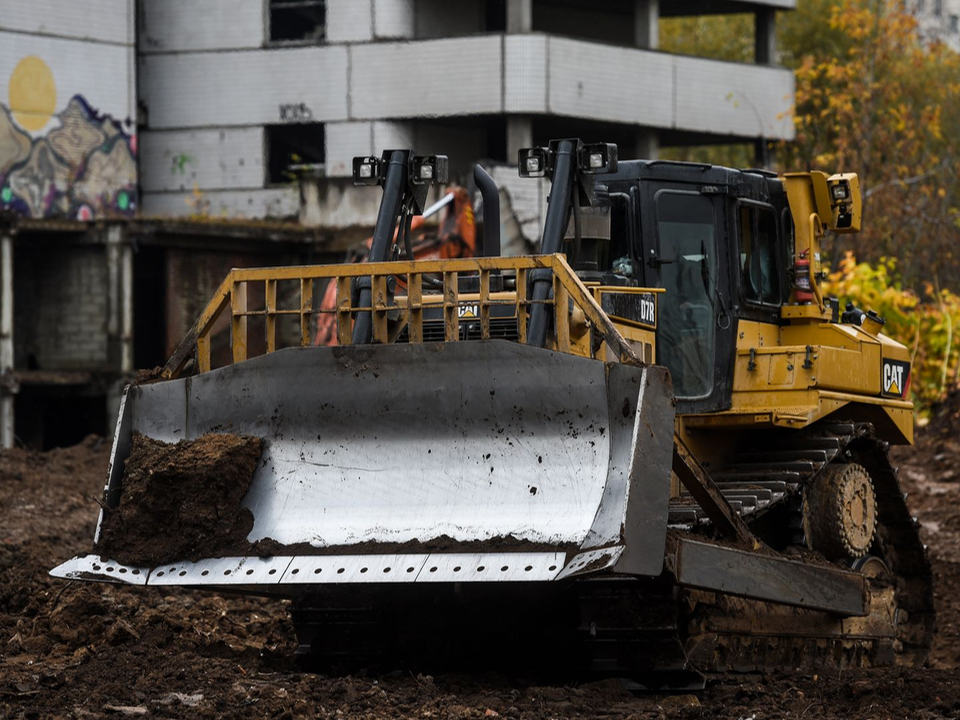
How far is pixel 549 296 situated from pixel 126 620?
3488mm

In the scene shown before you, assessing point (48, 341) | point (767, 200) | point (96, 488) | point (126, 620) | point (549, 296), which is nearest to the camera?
point (549, 296)

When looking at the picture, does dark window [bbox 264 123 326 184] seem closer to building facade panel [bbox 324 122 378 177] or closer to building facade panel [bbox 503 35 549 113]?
building facade panel [bbox 324 122 378 177]

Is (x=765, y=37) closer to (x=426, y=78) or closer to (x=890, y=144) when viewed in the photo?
(x=890, y=144)

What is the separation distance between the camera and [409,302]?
27.8 ft

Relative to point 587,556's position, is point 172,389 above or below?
above

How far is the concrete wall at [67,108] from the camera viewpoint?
29.1 m

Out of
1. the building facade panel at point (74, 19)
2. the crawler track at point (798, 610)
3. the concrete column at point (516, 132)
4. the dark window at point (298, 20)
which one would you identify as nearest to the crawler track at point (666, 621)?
the crawler track at point (798, 610)

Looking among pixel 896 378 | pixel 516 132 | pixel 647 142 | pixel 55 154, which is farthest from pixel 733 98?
pixel 896 378

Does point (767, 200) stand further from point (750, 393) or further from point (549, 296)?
point (549, 296)

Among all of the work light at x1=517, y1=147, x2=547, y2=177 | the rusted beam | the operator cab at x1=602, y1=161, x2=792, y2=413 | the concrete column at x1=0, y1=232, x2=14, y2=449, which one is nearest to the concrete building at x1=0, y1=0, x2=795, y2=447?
the concrete column at x1=0, y1=232, x2=14, y2=449

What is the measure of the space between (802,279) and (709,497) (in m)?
2.57

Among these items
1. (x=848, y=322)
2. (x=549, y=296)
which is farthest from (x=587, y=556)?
(x=848, y=322)

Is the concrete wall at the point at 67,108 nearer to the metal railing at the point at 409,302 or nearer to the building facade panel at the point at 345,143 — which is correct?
the building facade panel at the point at 345,143

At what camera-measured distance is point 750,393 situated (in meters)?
10.3
